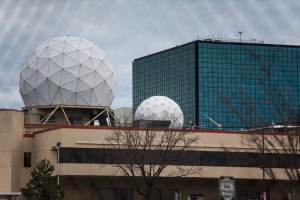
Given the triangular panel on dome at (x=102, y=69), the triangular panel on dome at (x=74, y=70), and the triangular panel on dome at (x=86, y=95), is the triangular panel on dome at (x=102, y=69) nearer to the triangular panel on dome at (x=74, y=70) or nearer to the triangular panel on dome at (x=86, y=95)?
the triangular panel on dome at (x=86, y=95)

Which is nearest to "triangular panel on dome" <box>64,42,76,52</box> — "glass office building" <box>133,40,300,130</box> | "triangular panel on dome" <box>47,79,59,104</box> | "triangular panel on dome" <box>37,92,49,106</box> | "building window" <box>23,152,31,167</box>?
"triangular panel on dome" <box>47,79,59,104</box>

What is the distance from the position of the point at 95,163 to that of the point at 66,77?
11.5 metres

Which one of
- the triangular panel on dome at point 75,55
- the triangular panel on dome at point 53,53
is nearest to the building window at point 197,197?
the triangular panel on dome at point 75,55

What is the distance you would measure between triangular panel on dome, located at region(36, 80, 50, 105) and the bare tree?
33.7ft

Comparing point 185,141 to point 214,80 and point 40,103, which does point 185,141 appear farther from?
point 214,80

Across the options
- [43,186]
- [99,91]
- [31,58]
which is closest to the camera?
[43,186]

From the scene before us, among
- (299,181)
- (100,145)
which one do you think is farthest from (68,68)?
(299,181)

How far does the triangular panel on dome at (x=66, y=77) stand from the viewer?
241ft

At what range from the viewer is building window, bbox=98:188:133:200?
67.6 metres

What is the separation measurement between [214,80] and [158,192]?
9992 cm

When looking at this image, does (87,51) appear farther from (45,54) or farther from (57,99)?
(57,99)

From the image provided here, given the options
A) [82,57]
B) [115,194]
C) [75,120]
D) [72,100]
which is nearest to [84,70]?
[82,57]

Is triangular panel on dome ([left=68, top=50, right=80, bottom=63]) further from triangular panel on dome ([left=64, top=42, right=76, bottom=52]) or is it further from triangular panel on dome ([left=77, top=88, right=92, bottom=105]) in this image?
triangular panel on dome ([left=77, top=88, right=92, bottom=105])

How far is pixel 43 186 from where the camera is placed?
2341 inches
